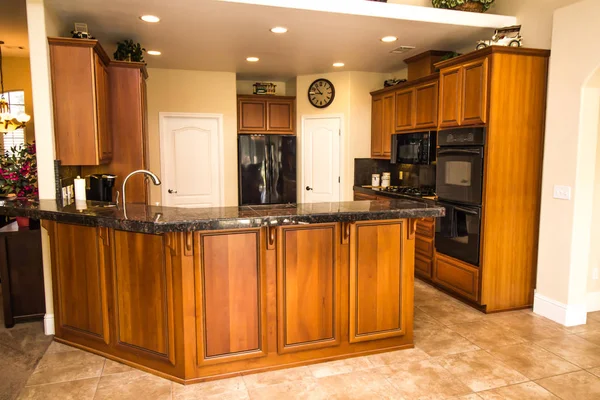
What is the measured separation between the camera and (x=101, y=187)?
385 centimetres

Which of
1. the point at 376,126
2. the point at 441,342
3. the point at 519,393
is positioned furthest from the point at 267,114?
the point at 519,393

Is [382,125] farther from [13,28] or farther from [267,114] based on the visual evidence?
[13,28]

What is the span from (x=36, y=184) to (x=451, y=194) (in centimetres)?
388

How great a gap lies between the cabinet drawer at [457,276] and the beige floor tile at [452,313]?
13 cm

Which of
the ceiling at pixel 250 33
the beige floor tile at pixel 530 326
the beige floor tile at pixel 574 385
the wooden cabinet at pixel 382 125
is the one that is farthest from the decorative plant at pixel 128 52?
the beige floor tile at pixel 574 385

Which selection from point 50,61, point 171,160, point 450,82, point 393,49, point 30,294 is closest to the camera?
point 50,61

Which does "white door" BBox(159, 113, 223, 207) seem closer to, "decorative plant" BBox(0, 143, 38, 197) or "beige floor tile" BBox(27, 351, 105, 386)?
"decorative plant" BBox(0, 143, 38, 197)

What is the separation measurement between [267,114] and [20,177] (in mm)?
3546

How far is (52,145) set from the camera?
10.9ft

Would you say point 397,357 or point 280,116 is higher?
point 280,116

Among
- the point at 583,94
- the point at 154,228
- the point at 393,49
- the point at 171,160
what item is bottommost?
the point at 154,228

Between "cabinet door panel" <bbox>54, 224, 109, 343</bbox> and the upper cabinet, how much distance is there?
11.9ft

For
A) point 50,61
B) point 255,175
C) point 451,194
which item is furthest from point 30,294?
point 451,194

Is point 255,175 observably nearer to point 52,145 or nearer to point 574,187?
point 52,145
